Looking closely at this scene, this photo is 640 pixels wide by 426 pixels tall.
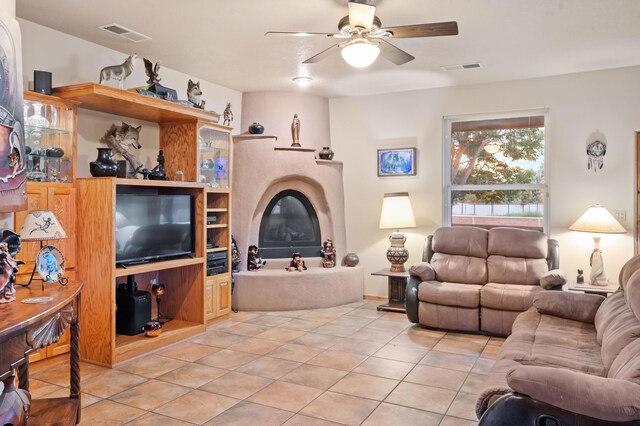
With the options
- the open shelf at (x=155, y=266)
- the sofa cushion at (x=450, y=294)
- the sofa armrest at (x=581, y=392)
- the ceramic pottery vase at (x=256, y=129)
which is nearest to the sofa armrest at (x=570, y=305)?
the sofa cushion at (x=450, y=294)

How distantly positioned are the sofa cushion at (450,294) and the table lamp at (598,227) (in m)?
1.13

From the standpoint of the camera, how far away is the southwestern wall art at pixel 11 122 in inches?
87.9

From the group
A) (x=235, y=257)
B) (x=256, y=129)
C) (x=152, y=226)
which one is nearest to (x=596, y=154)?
(x=256, y=129)

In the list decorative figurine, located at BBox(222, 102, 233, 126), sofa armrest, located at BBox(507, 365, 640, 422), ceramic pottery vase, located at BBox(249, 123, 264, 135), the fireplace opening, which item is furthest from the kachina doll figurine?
sofa armrest, located at BBox(507, 365, 640, 422)

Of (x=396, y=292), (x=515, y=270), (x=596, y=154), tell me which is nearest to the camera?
(x=515, y=270)

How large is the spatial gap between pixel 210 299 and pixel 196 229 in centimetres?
79

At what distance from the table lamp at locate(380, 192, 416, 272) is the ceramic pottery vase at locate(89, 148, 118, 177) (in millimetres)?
3151

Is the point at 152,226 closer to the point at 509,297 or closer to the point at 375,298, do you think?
the point at 375,298

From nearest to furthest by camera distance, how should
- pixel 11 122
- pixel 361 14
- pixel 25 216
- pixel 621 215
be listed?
pixel 11 122 < pixel 361 14 < pixel 25 216 < pixel 621 215

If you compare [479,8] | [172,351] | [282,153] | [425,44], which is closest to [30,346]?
[172,351]

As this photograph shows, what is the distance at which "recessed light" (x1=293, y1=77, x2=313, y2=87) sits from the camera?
5.38 metres

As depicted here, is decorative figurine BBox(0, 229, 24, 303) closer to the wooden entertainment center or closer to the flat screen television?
the wooden entertainment center

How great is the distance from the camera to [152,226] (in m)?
4.24

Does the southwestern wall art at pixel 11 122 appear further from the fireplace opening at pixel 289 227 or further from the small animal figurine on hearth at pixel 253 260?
the fireplace opening at pixel 289 227
